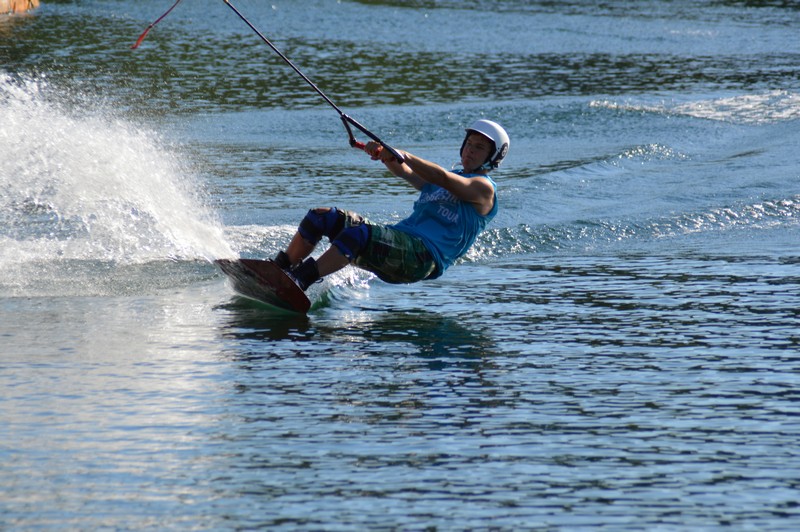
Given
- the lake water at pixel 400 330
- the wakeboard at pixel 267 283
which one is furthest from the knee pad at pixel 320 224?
the lake water at pixel 400 330

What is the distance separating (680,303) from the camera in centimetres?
769

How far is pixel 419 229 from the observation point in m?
7.57

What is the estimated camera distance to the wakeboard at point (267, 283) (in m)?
7.14

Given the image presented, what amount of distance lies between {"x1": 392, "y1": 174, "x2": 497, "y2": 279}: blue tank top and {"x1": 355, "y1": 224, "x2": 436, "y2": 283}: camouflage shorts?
0.24 feet

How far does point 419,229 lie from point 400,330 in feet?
2.63

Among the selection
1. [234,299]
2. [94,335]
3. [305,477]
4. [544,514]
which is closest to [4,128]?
[234,299]

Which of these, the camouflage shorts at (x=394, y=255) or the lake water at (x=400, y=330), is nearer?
the lake water at (x=400, y=330)

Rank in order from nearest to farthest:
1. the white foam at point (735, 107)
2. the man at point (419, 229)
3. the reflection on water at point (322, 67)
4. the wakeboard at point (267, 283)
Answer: the wakeboard at point (267, 283) < the man at point (419, 229) < the white foam at point (735, 107) < the reflection on water at point (322, 67)

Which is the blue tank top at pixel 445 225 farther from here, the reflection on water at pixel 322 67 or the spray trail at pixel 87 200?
the reflection on water at pixel 322 67

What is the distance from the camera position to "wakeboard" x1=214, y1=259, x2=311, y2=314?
281 inches

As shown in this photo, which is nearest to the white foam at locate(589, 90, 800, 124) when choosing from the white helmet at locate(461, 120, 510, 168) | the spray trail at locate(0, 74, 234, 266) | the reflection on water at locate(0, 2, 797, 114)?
the reflection on water at locate(0, 2, 797, 114)

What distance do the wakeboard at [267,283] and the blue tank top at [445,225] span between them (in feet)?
2.58

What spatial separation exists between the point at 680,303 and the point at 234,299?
9.00ft

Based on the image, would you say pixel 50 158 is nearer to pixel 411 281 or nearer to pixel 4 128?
pixel 4 128
